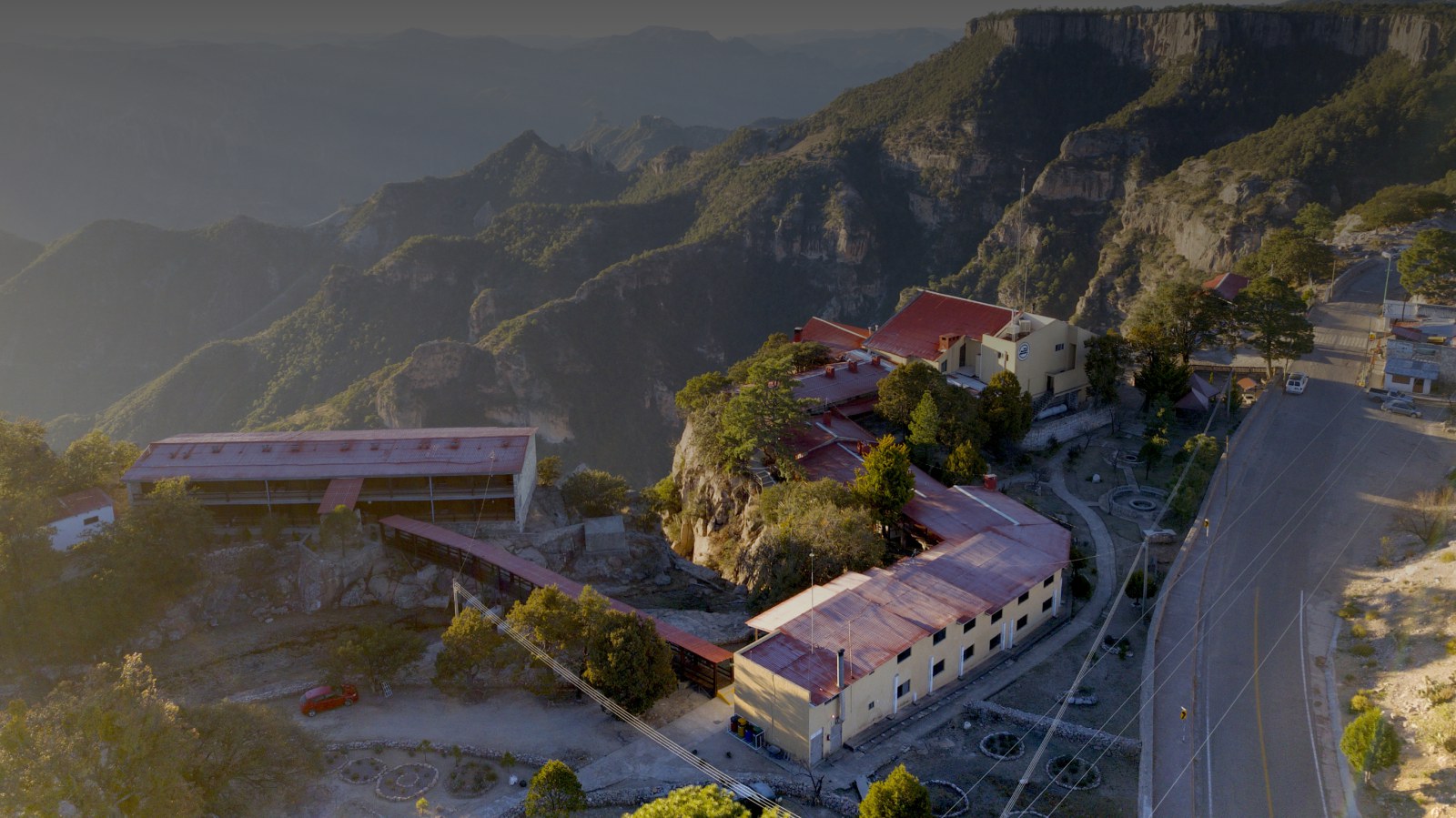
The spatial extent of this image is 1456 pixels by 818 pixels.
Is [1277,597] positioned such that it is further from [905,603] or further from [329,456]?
[329,456]

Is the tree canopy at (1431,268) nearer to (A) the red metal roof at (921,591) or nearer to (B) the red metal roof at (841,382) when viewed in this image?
(B) the red metal roof at (841,382)

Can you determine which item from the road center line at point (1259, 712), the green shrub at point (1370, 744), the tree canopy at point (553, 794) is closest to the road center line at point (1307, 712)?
the green shrub at point (1370, 744)

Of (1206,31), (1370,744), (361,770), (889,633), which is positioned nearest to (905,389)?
(889,633)

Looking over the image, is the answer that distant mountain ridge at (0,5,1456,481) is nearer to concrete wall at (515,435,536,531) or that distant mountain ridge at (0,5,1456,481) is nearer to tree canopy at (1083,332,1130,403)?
tree canopy at (1083,332,1130,403)

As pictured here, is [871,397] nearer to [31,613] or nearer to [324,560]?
[324,560]

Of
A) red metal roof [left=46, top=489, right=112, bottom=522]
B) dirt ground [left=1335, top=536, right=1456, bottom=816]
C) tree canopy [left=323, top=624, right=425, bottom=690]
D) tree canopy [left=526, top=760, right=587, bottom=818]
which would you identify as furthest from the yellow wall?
red metal roof [left=46, top=489, right=112, bottom=522]

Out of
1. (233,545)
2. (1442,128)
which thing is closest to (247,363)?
(233,545)
